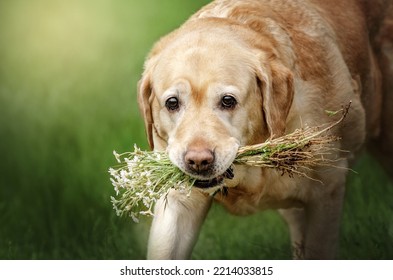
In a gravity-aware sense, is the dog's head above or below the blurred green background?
above

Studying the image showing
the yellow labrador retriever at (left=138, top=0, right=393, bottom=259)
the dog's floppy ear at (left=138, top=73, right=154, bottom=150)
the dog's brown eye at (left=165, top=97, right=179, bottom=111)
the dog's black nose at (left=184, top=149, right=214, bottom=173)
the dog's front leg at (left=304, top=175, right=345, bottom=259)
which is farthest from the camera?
the dog's front leg at (left=304, top=175, right=345, bottom=259)

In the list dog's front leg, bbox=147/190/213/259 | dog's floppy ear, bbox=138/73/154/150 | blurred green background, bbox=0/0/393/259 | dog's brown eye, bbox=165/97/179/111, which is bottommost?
blurred green background, bbox=0/0/393/259

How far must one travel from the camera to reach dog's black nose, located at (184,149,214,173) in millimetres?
5508

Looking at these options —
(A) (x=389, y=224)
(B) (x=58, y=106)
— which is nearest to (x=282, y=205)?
(A) (x=389, y=224)

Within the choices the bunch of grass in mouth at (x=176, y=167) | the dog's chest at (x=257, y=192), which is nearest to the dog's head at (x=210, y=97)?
the bunch of grass in mouth at (x=176, y=167)

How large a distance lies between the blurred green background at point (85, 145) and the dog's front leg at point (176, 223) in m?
1.22

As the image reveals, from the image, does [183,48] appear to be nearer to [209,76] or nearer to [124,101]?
[209,76]

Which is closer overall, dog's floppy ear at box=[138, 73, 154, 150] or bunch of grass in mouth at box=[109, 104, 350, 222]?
bunch of grass in mouth at box=[109, 104, 350, 222]

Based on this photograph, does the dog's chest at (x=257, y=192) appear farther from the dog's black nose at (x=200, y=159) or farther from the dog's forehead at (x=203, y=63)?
the dog's black nose at (x=200, y=159)

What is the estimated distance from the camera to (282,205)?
21.5 ft

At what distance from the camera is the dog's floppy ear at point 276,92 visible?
6.03 metres

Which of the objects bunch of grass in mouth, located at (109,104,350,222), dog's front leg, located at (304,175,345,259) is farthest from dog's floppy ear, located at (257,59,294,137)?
dog's front leg, located at (304,175,345,259)

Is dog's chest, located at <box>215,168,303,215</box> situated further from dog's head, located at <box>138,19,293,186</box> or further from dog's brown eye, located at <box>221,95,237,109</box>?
Answer: dog's brown eye, located at <box>221,95,237,109</box>

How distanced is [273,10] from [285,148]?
1.15 metres
